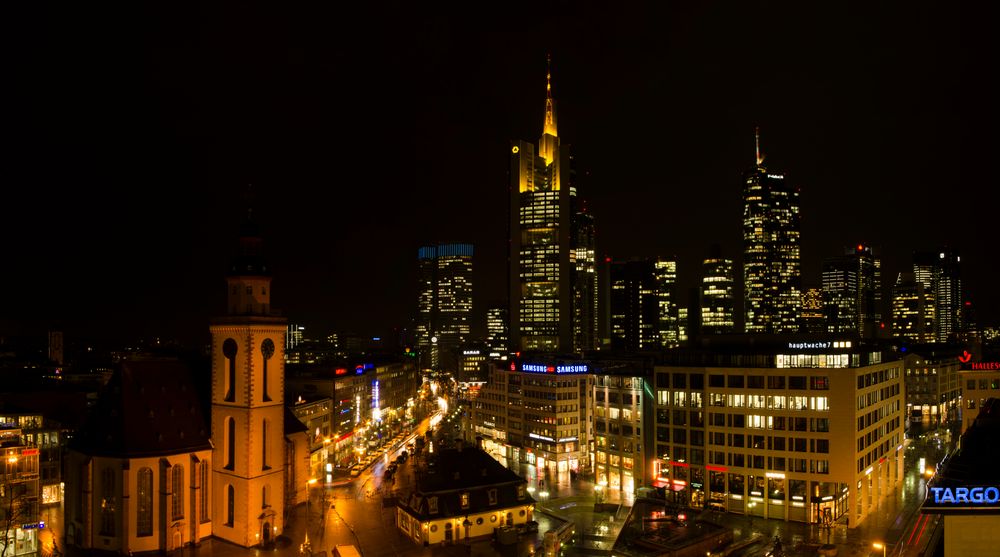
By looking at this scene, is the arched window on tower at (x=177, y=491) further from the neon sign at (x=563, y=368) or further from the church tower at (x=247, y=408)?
the neon sign at (x=563, y=368)

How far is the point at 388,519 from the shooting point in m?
62.7

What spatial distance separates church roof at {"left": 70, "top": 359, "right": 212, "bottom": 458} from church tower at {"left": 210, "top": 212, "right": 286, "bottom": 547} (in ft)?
7.33

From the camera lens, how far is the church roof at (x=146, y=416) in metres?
52.0

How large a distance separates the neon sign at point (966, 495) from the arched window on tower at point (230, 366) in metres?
47.6

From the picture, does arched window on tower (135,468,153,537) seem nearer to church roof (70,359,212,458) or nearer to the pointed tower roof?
church roof (70,359,212,458)

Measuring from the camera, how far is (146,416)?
53.4 m

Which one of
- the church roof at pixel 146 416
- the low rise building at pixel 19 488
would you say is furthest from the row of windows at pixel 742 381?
the low rise building at pixel 19 488

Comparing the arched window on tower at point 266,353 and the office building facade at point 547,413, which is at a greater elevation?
the arched window on tower at point 266,353

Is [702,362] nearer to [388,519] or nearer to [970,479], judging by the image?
[388,519]

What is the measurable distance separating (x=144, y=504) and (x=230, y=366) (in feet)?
38.4

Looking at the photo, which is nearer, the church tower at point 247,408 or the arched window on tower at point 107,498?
the arched window on tower at point 107,498

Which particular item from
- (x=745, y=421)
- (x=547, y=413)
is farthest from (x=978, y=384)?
(x=547, y=413)

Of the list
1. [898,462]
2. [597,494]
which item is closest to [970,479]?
[597,494]

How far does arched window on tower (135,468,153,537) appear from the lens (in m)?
51.0
